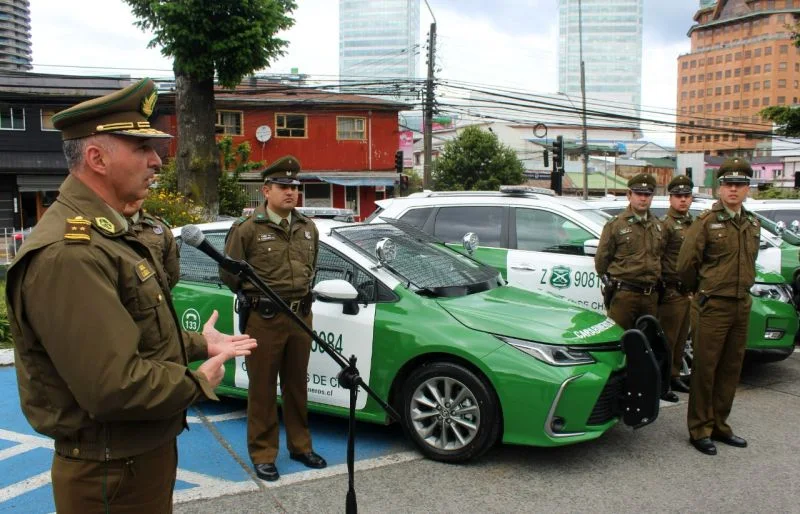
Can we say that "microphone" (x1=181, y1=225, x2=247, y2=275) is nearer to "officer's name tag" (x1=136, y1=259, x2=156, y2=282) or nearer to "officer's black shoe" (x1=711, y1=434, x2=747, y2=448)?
"officer's name tag" (x1=136, y1=259, x2=156, y2=282)

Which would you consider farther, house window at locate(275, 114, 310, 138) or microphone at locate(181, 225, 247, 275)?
house window at locate(275, 114, 310, 138)

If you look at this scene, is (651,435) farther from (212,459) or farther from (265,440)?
(212,459)

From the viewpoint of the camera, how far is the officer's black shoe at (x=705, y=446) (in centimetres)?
477

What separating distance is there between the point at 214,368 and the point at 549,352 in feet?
8.59

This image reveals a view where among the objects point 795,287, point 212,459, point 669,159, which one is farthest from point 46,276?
point 669,159

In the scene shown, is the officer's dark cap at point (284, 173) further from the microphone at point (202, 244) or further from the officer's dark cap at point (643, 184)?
the officer's dark cap at point (643, 184)

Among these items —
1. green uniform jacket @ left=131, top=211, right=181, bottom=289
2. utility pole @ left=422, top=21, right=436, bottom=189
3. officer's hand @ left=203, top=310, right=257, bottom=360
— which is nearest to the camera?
officer's hand @ left=203, top=310, right=257, bottom=360

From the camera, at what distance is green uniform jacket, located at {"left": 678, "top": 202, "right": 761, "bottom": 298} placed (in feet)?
15.9

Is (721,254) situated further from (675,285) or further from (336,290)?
(336,290)

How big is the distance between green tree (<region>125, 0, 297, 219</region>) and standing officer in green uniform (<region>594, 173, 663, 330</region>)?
29.1 feet

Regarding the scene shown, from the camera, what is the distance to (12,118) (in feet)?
104

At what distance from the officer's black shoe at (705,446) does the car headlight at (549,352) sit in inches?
46.6

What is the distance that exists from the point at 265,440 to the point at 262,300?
0.86 m

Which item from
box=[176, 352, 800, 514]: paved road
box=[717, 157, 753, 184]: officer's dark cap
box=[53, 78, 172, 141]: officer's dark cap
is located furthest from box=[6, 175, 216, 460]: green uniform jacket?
box=[717, 157, 753, 184]: officer's dark cap
